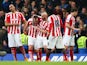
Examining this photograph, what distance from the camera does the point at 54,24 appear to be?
16938mm

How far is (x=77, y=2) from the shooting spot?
20703mm

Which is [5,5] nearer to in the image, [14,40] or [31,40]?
[31,40]

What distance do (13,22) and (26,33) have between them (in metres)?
1.09

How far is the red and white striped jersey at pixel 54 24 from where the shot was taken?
1675 cm

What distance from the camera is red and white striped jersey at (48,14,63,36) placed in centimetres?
1675

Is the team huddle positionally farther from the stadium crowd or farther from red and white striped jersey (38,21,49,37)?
the stadium crowd

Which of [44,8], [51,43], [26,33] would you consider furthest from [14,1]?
[51,43]

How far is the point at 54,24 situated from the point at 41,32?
663mm

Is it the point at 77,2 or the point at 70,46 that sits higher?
the point at 77,2

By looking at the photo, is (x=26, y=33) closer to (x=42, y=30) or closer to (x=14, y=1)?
(x=42, y=30)

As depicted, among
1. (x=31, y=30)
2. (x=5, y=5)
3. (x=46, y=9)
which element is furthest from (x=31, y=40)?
(x=5, y=5)

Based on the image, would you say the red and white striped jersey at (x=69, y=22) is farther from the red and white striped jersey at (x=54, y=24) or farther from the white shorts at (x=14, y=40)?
the white shorts at (x=14, y=40)

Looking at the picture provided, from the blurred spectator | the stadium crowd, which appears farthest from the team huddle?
the blurred spectator

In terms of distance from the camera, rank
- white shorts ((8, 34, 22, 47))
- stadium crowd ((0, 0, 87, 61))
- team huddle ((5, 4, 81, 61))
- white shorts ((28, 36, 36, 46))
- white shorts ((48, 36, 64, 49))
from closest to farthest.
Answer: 1. white shorts ((48, 36, 64, 49))
2. team huddle ((5, 4, 81, 61))
3. white shorts ((8, 34, 22, 47))
4. white shorts ((28, 36, 36, 46))
5. stadium crowd ((0, 0, 87, 61))
